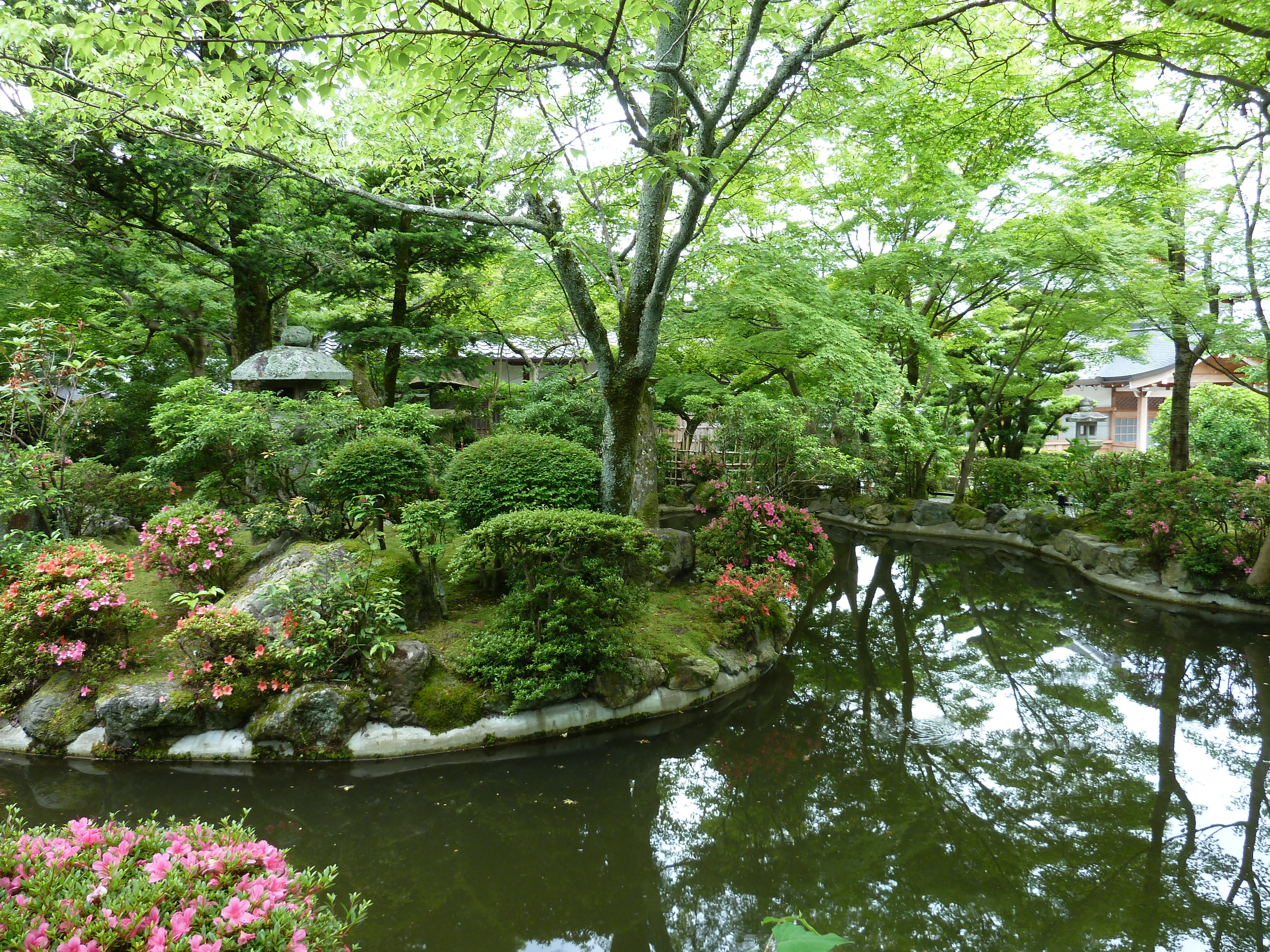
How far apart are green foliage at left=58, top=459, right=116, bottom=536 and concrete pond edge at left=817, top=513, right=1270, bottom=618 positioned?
1299 cm

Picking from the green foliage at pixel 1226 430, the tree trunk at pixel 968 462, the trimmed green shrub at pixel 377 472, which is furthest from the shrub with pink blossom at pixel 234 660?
the green foliage at pixel 1226 430

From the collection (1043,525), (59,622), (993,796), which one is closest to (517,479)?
(59,622)

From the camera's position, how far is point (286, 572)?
219 inches

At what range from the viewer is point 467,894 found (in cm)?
342

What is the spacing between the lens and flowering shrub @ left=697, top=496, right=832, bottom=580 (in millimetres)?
7254

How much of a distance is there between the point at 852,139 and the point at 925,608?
5974 mm

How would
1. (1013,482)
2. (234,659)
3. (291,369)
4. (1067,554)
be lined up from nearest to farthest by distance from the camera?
(234,659), (291,369), (1067,554), (1013,482)

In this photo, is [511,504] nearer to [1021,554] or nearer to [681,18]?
[681,18]

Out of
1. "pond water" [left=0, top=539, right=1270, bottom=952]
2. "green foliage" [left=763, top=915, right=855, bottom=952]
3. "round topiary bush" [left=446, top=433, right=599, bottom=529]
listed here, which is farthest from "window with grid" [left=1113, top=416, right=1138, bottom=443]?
"green foliage" [left=763, top=915, right=855, bottom=952]

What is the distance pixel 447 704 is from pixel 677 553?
3435mm

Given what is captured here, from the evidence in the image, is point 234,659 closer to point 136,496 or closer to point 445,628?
point 445,628

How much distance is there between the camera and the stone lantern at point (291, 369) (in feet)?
24.4

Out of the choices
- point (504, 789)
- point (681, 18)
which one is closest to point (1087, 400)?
point (681, 18)

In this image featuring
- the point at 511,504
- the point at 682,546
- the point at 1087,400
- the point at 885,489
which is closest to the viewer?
the point at 511,504
